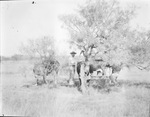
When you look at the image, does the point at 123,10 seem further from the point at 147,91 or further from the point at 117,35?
the point at 147,91

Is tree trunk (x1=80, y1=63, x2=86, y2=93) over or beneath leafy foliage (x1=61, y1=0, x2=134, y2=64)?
beneath

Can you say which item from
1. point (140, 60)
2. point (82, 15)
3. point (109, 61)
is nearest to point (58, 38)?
point (82, 15)

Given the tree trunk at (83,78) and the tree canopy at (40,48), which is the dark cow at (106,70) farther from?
the tree canopy at (40,48)

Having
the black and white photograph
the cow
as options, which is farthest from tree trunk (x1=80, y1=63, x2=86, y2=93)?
the cow

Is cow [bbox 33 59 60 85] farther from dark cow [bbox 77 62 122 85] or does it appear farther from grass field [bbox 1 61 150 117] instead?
dark cow [bbox 77 62 122 85]

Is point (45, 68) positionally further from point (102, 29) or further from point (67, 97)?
point (102, 29)

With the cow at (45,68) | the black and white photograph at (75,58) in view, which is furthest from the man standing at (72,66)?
the cow at (45,68)

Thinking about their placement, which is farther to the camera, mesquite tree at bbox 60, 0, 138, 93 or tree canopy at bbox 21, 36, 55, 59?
tree canopy at bbox 21, 36, 55, 59

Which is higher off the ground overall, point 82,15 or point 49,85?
point 82,15
